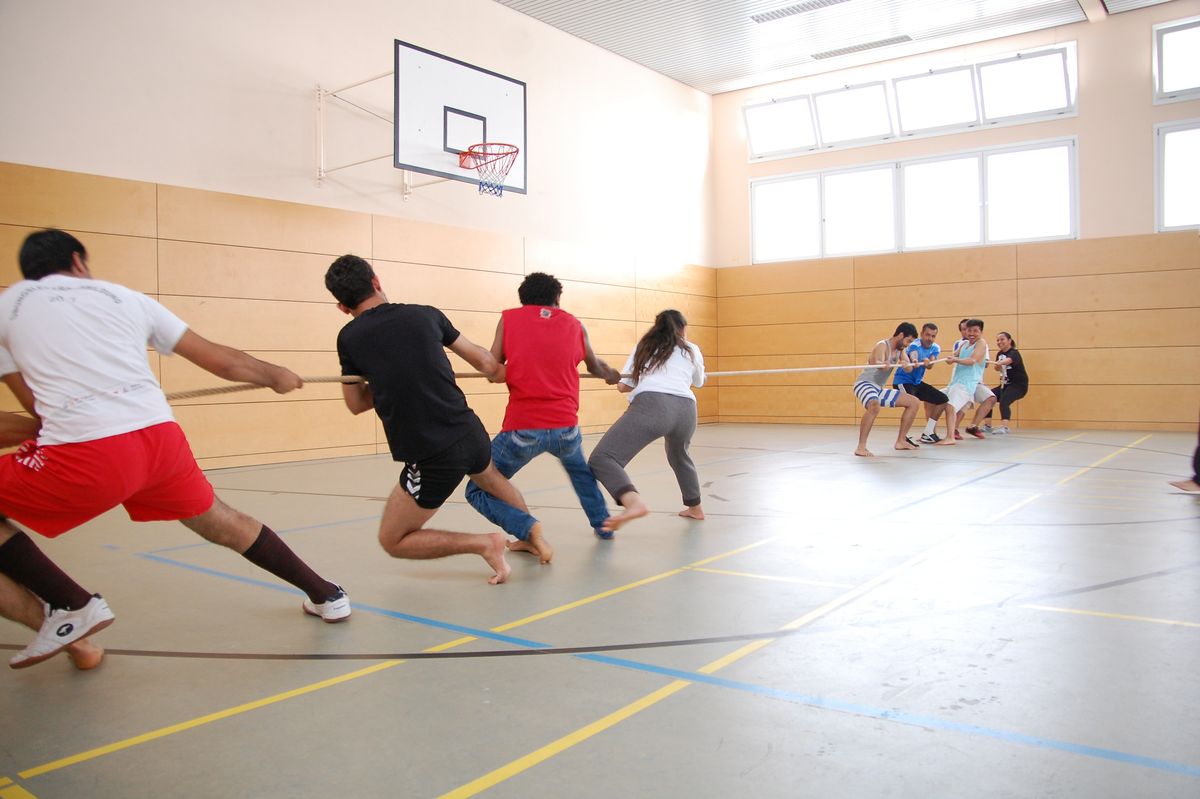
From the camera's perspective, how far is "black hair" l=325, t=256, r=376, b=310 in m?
3.19

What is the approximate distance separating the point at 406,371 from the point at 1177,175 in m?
11.8

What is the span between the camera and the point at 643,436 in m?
4.49

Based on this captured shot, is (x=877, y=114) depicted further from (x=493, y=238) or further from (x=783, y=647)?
(x=783, y=647)

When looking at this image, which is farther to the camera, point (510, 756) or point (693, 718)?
point (693, 718)

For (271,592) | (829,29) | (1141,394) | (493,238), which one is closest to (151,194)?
(493,238)

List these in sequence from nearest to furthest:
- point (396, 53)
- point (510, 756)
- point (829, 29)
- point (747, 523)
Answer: point (510, 756), point (747, 523), point (396, 53), point (829, 29)

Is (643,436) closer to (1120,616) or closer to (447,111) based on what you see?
(1120,616)

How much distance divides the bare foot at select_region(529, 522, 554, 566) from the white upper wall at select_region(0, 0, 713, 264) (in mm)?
5840

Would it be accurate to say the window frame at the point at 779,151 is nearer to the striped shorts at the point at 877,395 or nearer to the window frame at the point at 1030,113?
the window frame at the point at 1030,113

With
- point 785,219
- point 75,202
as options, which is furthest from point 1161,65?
point 75,202

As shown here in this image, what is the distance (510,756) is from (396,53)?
778 cm

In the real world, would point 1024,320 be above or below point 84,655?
above

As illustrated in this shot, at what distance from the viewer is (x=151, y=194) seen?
7715 mm

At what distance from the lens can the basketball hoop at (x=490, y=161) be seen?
9.12m
